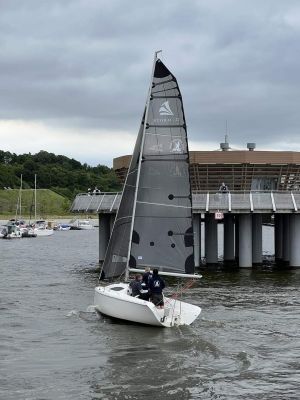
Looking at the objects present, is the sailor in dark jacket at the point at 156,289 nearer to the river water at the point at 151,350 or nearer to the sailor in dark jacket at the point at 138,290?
the sailor in dark jacket at the point at 138,290

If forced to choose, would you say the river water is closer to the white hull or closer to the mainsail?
the white hull

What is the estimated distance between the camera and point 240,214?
46250 mm

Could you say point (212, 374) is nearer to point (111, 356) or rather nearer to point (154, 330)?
point (111, 356)

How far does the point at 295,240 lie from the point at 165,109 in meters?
19.9

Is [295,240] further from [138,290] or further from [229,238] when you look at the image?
[138,290]

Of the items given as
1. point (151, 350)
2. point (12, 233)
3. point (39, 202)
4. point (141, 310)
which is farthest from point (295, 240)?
point (39, 202)

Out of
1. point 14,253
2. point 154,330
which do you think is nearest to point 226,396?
point 154,330

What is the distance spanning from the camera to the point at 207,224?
47.8m

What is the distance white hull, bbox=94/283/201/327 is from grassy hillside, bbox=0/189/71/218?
157 meters

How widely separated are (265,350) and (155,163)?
9.10m

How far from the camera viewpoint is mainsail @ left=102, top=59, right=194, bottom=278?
89.3 feet

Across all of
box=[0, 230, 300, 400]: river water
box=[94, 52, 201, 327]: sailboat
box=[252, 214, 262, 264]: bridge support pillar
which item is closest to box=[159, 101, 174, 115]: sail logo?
box=[94, 52, 201, 327]: sailboat

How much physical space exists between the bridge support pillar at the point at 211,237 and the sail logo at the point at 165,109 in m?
20.0

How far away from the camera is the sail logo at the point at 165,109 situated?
2758 centimetres
